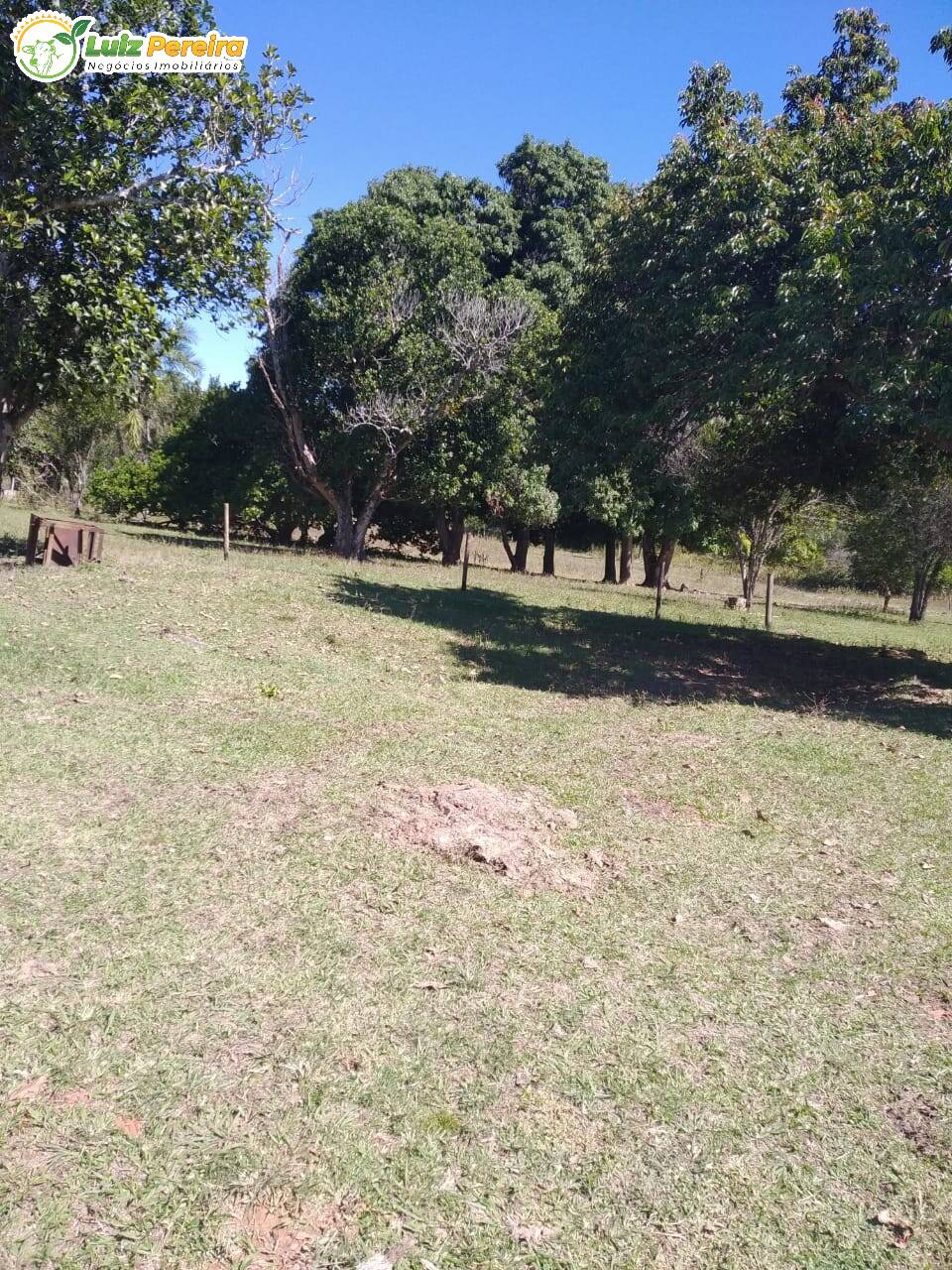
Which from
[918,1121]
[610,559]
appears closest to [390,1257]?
[918,1121]

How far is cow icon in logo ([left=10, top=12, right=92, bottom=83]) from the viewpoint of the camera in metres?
9.96

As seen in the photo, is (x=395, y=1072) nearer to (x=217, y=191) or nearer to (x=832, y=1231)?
(x=832, y=1231)

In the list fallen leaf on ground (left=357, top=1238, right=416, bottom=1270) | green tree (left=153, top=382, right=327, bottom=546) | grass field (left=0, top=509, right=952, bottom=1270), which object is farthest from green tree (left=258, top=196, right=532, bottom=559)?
fallen leaf on ground (left=357, top=1238, right=416, bottom=1270)

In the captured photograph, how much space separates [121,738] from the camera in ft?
20.1

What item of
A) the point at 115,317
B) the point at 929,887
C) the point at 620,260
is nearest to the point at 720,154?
the point at 620,260

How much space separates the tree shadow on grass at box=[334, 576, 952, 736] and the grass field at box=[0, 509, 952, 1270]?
2.01 m

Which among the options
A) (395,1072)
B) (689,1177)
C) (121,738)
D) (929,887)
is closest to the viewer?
(689,1177)

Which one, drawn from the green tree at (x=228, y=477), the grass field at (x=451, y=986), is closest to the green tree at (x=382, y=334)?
the green tree at (x=228, y=477)

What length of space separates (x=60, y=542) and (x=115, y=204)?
15.6ft

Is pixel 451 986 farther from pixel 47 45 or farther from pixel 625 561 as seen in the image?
pixel 625 561

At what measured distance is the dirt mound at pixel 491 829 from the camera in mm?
4633

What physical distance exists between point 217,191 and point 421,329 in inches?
381

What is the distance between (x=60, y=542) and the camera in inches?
472

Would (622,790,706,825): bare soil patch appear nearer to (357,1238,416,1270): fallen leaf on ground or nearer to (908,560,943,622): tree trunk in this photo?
(357,1238,416,1270): fallen leaf on ground
